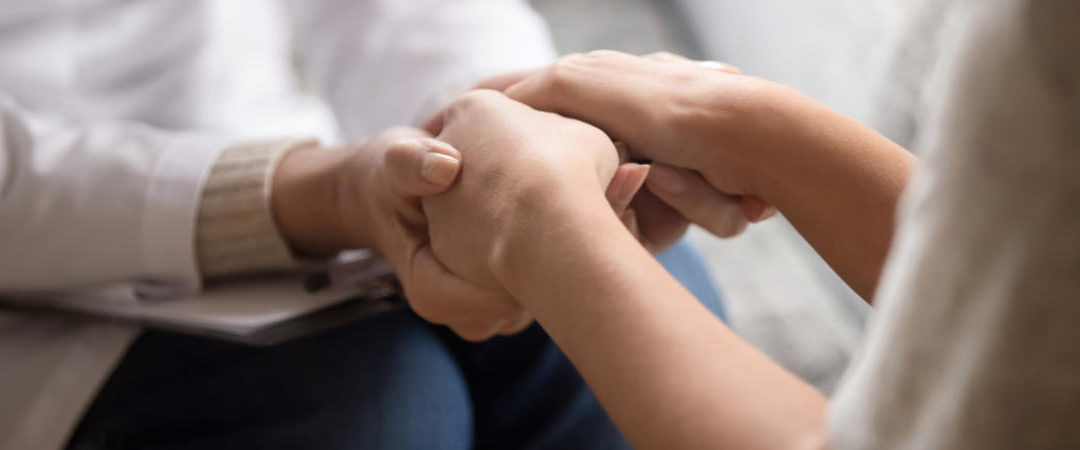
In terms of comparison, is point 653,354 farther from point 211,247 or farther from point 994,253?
point 211,247

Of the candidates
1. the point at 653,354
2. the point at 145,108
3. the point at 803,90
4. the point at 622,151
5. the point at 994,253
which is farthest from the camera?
the point at 803,90

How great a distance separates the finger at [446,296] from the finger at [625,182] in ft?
0.31

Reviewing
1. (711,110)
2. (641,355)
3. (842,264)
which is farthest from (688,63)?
(641,355)

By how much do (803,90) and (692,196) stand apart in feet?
1.56

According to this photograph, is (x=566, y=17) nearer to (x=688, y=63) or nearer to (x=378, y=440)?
(x=688, y=63)

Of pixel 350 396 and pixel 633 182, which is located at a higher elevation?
pixel 633 182

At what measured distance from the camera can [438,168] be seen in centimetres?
50

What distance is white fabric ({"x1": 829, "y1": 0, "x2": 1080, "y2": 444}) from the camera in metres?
0.21

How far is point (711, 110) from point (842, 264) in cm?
13

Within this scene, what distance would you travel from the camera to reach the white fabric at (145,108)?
1.86ft

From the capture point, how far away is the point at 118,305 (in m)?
0.60

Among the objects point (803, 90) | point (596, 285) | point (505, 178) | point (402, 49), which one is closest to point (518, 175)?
point (505, 178)

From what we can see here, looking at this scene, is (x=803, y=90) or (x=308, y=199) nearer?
(x=308, y=199)

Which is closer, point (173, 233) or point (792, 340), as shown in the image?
point (173, 233)
